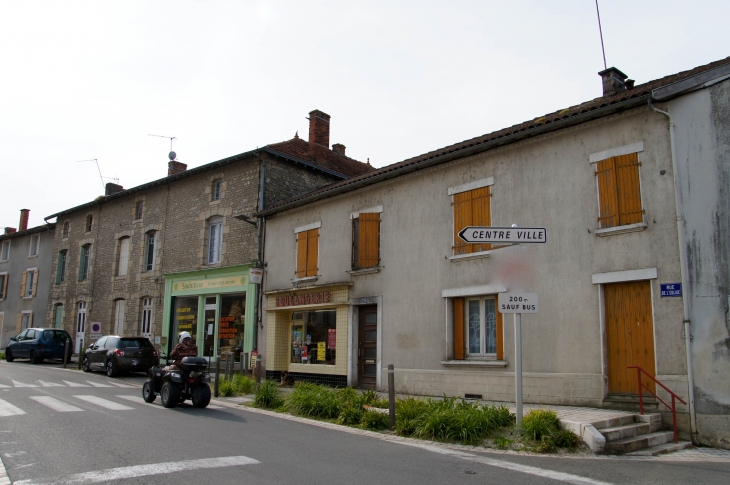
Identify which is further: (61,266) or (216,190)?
(61,266)

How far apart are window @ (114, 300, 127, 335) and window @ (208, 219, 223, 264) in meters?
6.33

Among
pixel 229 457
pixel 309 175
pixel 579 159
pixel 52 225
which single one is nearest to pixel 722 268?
pixel 579 159

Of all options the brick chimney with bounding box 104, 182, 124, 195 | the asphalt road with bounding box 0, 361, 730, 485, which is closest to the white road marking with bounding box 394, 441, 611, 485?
the asphalt road with bounding box 0, 361, 730, 485

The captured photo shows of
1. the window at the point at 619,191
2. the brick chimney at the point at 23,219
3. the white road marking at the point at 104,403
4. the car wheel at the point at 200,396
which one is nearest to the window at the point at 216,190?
the white road marking at the point at 104,403

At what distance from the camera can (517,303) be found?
8.21 m

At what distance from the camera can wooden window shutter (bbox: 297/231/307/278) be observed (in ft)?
54.8

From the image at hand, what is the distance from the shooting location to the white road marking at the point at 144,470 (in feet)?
18.0

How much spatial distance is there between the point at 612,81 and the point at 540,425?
8.14 metres

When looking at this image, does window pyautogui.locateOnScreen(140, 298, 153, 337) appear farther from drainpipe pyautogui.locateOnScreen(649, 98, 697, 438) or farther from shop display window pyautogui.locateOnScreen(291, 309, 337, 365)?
drainpipe pyautogui.locateOnScreen(649, 98, 697, 438)

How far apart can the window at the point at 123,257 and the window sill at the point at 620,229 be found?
20761mm

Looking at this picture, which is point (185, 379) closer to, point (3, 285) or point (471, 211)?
point (471, 211)

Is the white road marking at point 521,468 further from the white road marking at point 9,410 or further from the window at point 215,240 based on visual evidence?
the window at point 215,240

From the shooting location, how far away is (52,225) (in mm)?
31406

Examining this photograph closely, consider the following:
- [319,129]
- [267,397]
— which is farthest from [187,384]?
[319,129]
